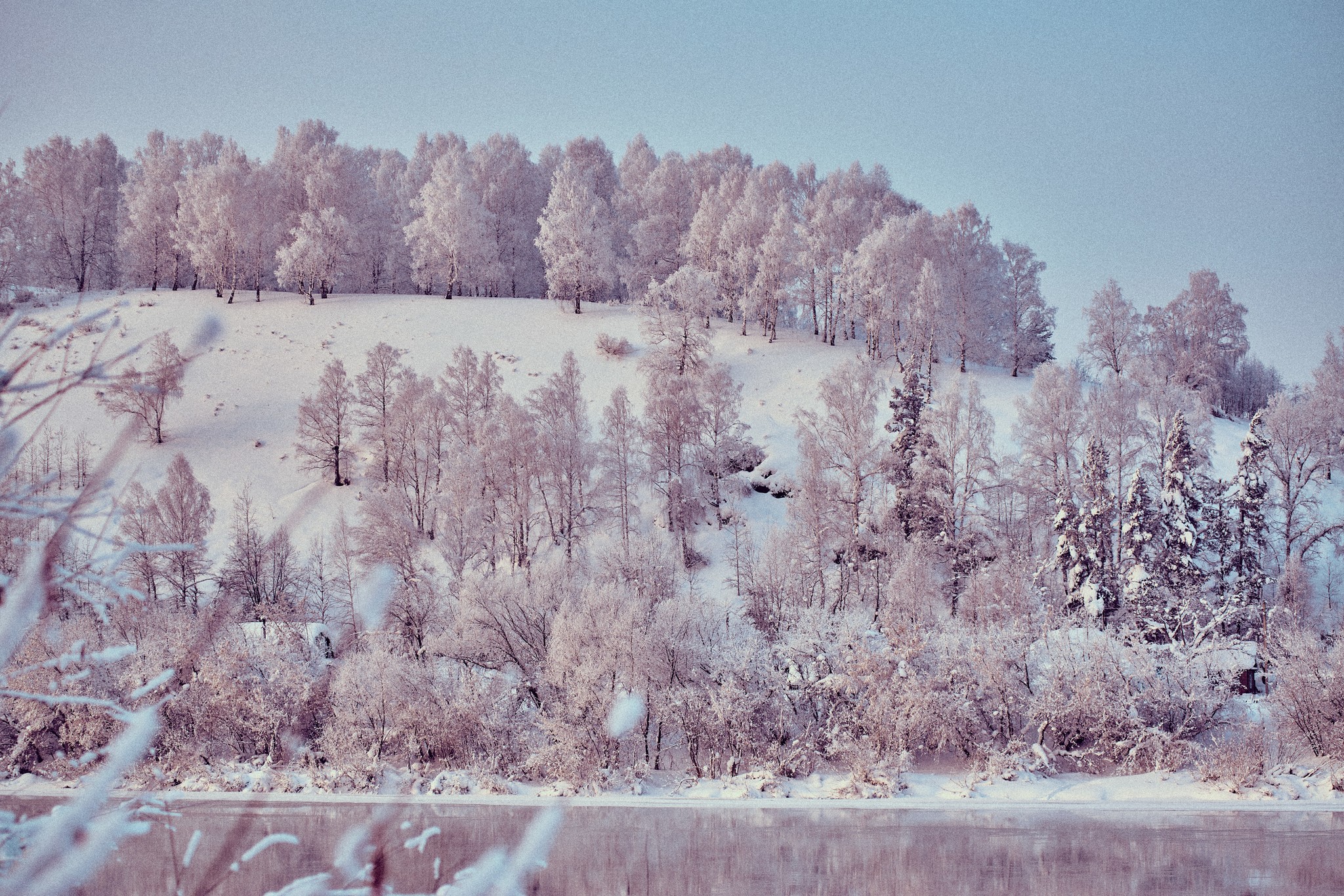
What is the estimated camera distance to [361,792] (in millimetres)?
20000

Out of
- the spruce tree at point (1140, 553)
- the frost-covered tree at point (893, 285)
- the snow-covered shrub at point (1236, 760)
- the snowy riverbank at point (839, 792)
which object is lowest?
the snowy riverbank at point (839, 792)

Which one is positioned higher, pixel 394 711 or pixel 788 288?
pixel 788 288

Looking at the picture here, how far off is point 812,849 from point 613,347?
32.4 metres

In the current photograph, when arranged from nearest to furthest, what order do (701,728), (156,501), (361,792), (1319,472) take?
(361,792)
(701,728)
(156,501)
(1319,472)

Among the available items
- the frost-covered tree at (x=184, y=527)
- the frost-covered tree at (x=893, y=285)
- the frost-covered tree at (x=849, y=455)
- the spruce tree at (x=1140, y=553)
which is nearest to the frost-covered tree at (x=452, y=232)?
the frost-covered tree at (x=893, y=285)

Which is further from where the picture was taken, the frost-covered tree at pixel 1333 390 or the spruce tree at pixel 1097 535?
the frost-covered tree at pixel 1333 390

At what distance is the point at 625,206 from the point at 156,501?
39308 mm

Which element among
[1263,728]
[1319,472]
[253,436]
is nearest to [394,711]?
[1263,728]

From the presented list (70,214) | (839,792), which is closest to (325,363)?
(70,214)

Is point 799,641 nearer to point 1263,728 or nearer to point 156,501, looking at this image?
point 1263,728

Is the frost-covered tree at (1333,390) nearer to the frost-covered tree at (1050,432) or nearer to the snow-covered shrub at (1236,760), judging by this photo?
the frost-covered tree at (1050,432)

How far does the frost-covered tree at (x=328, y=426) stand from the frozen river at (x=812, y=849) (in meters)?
18.6

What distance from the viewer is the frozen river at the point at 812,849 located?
14.9m

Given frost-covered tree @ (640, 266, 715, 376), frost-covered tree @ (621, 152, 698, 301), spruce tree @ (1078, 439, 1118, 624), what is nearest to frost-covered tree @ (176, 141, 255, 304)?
frost-covered tree @ (621, 152, 698, 301)
